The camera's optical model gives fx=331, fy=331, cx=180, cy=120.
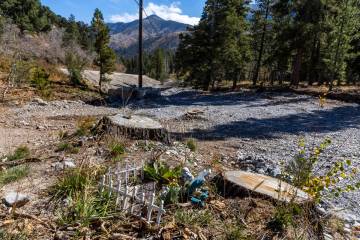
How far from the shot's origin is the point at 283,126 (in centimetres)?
1327

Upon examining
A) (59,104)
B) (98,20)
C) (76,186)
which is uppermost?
(98,20)

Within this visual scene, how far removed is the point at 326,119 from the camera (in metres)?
15.2

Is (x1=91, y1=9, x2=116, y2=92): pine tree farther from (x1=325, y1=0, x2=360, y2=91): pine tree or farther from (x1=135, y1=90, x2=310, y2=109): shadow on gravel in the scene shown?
(x1=325, y1=0, x2=360, y2=91): pine tree

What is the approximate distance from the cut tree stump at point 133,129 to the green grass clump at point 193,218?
11.6 feet

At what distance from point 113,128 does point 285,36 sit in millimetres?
21153

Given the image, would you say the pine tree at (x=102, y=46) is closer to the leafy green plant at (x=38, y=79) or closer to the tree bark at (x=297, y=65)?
the leafy green plant at (x=38, y=79)

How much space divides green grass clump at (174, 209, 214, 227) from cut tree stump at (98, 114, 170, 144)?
353 cm

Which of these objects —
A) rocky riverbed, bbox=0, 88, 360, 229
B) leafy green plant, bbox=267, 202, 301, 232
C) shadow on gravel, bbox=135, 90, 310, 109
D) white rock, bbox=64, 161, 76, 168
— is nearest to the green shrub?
white rock, bbox=64, 161, 76, 168

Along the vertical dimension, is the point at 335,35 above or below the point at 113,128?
above

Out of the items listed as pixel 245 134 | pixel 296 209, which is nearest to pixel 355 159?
pixel 245 134

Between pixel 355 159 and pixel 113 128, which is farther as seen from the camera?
pixel 355 159

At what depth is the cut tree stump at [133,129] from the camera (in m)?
7.30

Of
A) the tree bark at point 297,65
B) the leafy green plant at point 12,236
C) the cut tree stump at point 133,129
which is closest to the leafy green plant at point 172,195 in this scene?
the leafy green plant at point 12,236

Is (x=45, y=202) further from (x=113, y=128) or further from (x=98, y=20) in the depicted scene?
(x=98, y=20)
